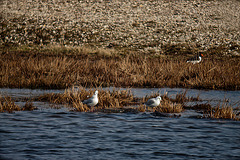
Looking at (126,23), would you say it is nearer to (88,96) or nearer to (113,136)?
(88,96)

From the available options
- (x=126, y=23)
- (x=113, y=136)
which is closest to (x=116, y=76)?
(x=113, y=136)

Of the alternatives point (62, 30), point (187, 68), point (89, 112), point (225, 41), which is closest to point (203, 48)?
point (225, 41)

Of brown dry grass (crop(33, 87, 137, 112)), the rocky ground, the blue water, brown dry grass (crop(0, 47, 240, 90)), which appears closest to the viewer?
the blue water

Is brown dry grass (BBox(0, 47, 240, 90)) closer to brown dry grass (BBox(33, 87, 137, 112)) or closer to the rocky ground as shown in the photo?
brown dry grass (BBox(33, 87, 137, 112))

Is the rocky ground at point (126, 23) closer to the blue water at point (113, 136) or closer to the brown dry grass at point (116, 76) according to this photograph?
the brown dry grass at point (116, 76)

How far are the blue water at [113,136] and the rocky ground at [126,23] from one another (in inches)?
1399

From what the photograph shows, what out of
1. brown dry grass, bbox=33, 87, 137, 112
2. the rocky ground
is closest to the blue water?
brown dry grass, bbox=33, 87, 137, 112

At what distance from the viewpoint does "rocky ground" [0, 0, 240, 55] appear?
5384cm

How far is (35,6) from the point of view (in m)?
77.1

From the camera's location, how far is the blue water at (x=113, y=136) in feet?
26.0

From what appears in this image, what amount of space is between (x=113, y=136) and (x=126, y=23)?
58.4 metres

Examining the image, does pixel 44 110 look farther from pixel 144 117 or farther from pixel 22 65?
pixel 22 65

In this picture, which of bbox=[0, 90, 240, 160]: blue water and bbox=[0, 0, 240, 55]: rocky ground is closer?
bbox=[0, 90, 240, 160]: blue water

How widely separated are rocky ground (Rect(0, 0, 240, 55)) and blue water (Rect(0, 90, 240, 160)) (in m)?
35.5
